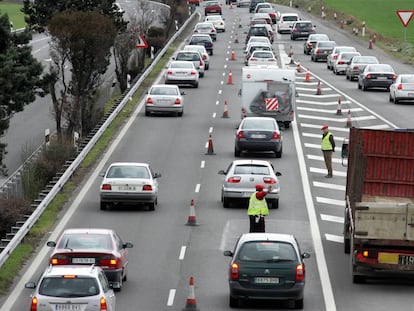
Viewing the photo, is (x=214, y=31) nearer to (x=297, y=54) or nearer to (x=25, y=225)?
(x=297, y=54)

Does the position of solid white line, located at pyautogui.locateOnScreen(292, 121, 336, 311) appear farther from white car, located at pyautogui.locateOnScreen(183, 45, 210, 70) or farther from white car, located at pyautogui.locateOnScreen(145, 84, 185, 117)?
white car, located at pyautogui.locateOnScreen(183, 45, 210, 70)

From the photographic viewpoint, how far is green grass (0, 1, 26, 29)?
107 m

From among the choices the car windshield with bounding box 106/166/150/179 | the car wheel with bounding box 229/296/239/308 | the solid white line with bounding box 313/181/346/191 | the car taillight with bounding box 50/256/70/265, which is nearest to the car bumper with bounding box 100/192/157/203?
the car windshield with bounding box 106/166/150/179

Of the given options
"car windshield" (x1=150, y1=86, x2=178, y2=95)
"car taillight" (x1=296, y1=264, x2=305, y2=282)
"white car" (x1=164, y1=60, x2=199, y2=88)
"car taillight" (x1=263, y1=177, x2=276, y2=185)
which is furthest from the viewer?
"white car" (x1=164, y1=60, x2=199, y2=88)

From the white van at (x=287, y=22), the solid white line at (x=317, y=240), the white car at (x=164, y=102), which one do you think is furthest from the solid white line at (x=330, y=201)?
the white van at (x=287, y=22)

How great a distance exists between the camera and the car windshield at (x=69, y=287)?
791 inches

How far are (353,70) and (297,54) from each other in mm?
16914

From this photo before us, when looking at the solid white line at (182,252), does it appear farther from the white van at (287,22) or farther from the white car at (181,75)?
the white van at (287,22)

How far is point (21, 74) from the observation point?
39.0 m

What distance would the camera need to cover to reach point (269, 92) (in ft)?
164

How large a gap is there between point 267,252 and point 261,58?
47959mm

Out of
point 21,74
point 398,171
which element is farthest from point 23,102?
point 398,171

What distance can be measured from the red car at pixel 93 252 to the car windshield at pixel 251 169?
10.5 metres

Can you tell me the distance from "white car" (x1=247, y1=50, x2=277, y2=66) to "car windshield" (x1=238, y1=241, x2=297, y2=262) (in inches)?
1799
